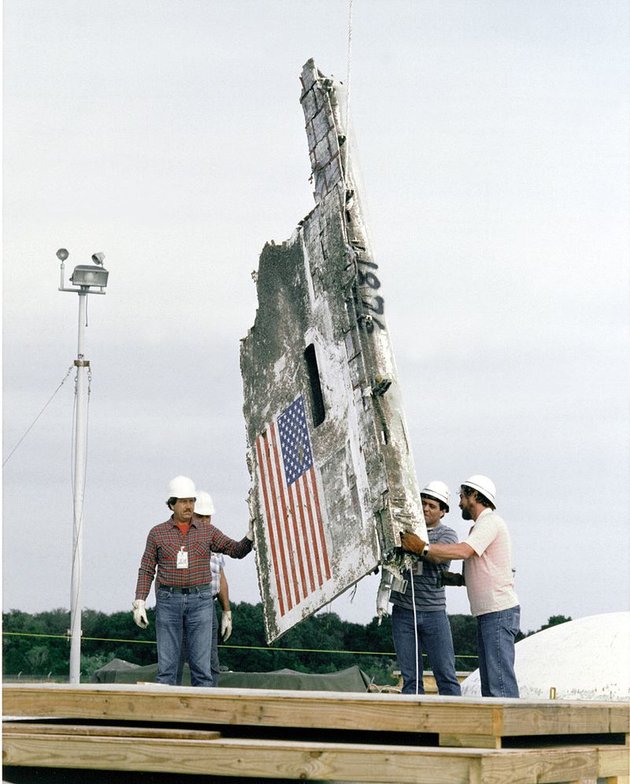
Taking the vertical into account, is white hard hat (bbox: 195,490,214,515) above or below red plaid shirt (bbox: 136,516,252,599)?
above

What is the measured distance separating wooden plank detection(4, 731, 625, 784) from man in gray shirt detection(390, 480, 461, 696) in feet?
8.95

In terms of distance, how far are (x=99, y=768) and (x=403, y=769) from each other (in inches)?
53.6

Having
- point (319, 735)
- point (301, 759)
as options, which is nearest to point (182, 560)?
point (319, 735)

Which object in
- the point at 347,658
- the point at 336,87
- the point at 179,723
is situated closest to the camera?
the point at 179,723

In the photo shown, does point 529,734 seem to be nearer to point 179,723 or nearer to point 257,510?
point 179,723

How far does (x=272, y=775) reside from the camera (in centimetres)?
553

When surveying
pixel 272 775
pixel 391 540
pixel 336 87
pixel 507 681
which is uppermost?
pixel 336 87

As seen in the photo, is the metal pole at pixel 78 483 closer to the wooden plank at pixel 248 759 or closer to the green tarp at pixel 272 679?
the green tarp at pixel 272 679

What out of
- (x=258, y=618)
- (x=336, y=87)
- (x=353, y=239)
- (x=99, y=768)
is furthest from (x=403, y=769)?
(x=258, y=618)

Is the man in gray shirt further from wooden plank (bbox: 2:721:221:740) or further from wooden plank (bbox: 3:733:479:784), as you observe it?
wooden plank (bbox: 3:733:479:784)

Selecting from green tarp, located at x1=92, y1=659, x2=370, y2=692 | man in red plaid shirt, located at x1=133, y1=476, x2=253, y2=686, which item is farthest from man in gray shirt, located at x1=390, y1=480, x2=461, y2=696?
green tarp, located at x1=92, y1=659, x2=370, y2=692

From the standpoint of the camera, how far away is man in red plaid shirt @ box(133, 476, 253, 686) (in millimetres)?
9547

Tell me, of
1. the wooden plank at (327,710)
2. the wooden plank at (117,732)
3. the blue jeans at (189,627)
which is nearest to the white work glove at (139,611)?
the blue jeans at (189,627)

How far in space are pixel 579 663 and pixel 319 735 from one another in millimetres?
7241
